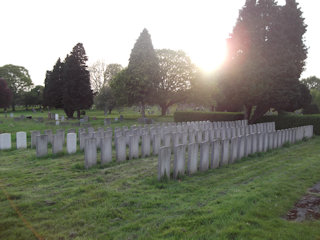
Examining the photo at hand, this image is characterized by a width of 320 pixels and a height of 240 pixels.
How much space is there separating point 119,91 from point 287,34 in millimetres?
20653

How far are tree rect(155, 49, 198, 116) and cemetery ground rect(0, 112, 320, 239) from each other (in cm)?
2743

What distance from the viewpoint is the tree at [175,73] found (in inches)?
1319

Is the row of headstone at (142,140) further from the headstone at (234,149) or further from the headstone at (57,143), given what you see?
the headstone at (234,149)

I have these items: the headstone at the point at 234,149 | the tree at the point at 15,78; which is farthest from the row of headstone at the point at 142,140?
the tree at the point at 15,78

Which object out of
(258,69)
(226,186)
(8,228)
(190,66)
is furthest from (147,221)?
(190,66)

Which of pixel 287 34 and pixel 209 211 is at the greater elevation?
pixel 287 34

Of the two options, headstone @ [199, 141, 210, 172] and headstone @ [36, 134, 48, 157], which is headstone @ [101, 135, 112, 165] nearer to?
headstone @ [36, 134, 48, 157]

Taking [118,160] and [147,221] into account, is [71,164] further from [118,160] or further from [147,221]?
[147,221]

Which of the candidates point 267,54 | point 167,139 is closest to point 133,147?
point 167,139

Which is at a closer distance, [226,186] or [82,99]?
[226,186]

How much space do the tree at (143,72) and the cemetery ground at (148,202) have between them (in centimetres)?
2368

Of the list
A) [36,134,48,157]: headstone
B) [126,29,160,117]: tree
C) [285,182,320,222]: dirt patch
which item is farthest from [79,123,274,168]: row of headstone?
[126,29,160,117]: tree

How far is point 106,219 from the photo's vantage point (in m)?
3.53

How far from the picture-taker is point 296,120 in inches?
729
